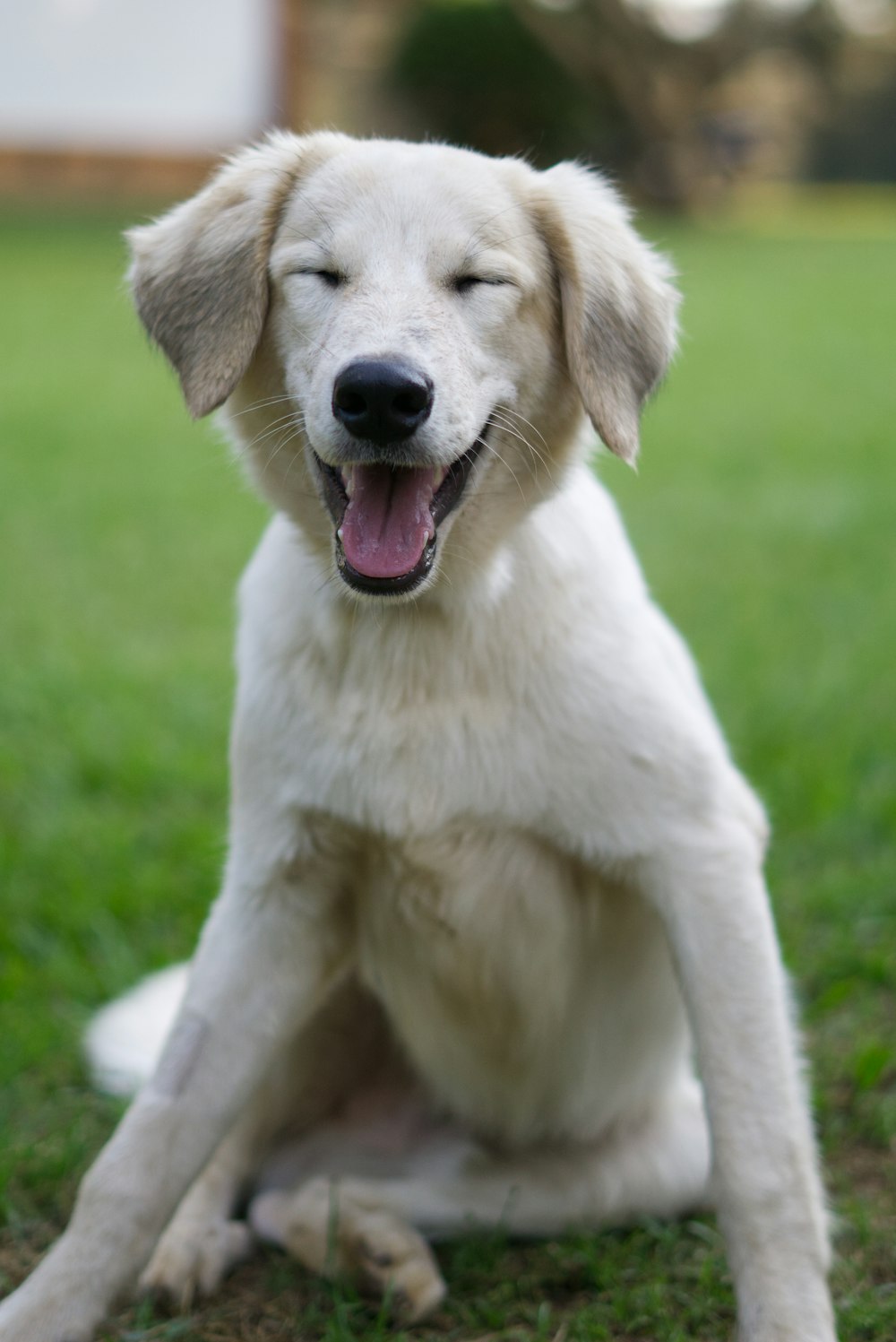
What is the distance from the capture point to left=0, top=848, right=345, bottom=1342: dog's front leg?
7.99 ft

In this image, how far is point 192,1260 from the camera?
2570 mm

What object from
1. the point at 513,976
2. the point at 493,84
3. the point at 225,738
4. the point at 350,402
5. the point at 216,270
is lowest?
the point at 225,738

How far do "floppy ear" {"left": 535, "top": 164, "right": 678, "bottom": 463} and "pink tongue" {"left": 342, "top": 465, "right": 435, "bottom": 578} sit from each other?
0.31m

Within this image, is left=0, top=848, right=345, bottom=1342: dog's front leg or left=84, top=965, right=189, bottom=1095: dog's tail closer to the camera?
left=0, top=848, right=345, bottom=1342: dog's front leg

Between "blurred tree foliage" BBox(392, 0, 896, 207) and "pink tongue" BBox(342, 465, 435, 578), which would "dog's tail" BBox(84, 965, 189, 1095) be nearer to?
"pink tongue" BBox(342, 465, 435, 578)

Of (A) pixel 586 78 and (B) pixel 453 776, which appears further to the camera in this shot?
(A) pixel 586 78

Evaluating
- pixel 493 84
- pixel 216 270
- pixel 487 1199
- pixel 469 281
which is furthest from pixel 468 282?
pixel 493 84

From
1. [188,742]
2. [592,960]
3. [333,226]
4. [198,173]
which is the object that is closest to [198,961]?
[592,960]

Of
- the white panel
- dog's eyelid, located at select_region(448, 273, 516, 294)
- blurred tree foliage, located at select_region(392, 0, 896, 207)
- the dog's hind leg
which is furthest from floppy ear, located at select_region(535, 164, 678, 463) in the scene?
blurred tree foliage, located at select_region(392, 0, 896, 207)

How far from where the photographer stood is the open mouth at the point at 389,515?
7.70 ft

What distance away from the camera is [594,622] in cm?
251

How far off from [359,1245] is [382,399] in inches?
51.7

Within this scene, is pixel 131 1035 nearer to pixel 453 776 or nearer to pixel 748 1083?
pixel 453 776

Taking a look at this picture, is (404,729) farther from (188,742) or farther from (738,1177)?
(188,742)
